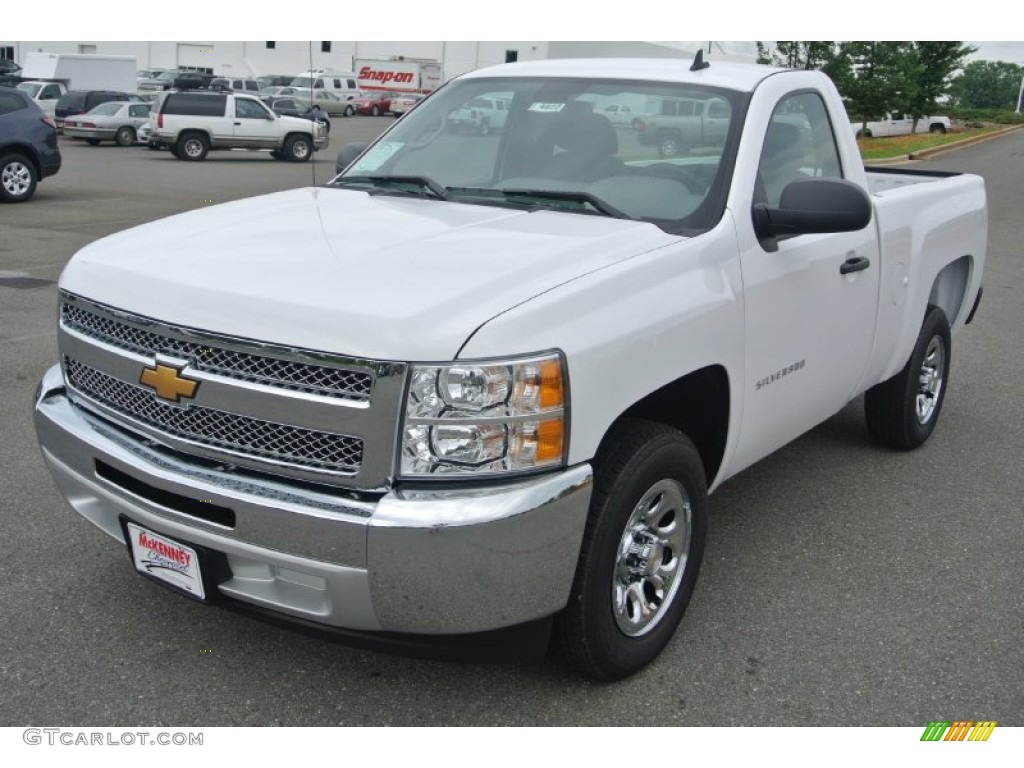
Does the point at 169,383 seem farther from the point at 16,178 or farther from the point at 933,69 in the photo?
the point at 933,69

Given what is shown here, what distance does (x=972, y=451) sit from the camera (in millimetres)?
5777

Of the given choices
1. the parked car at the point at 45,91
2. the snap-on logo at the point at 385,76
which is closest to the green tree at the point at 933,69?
the snap-on logo at the point at 385,76

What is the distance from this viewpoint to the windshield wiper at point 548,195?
12.3 ft

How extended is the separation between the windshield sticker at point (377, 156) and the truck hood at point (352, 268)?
0.58 metres

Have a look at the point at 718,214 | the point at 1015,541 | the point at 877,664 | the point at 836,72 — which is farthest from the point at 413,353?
the point at 836,72

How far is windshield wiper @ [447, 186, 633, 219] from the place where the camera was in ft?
12.3

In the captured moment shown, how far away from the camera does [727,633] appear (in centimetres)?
370

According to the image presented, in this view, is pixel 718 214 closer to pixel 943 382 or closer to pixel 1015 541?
pixel 1015 541

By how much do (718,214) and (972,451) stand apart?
2.90 metres

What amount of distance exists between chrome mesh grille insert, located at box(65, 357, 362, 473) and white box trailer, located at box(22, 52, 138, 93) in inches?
1673

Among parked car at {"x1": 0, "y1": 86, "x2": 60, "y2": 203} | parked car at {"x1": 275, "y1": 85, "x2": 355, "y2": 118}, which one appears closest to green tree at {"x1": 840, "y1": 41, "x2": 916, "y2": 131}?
parked car at {"x1": 275, "y1": 85, "x2": 355, "y2": 118}

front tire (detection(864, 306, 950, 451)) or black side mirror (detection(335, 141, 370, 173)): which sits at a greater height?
black side mirror (detection(335, 141, 370, 173))

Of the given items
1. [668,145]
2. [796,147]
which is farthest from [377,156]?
[796,147]
